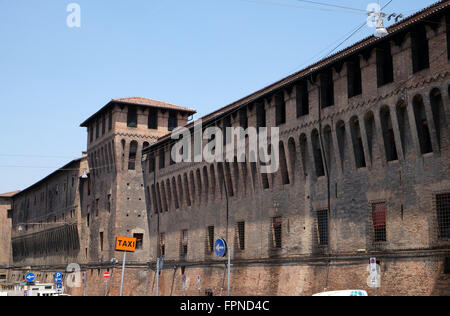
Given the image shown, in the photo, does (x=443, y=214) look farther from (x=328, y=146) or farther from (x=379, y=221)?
(x=328, y=146)

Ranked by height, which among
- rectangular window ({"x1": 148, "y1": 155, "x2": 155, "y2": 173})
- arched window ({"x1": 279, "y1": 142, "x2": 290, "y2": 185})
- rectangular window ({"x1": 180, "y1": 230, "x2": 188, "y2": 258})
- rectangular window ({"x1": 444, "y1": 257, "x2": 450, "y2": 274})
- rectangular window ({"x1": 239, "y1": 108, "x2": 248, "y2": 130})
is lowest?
rectangular window ({"x1": 444, "y1": 257, "x2": 450, "y2": 274})

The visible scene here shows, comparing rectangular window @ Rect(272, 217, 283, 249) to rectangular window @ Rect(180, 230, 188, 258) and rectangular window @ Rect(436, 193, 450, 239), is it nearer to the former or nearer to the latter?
rectangular window @ Rect(436, 193, 450, 239)

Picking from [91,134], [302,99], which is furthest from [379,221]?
[91,134]

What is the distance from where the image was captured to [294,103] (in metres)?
30.2

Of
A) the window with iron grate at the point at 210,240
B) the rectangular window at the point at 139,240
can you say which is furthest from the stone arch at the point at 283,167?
the rectangular window at the point at 139,240

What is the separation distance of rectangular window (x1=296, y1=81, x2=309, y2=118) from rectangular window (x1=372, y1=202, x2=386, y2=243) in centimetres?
657

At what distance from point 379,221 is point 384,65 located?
248 inches

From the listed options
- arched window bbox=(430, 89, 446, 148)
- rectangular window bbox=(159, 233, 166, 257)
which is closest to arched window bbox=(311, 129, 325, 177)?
arched window bbox=(430, 89, 446, 148)

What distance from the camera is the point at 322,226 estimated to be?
1112 inches

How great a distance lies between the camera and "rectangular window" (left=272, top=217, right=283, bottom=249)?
3109 cm

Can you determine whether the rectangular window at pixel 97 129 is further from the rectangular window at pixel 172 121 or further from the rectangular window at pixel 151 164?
the rectangular window at pixel 151 164

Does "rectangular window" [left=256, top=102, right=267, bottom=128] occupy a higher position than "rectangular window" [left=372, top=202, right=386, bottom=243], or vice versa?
"rectangular window" [left=256, top=102, right=267, bottom=128]
